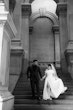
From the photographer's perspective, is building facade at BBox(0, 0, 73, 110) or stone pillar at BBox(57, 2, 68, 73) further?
stone pillar at BBox(57, 2, 68, 73)

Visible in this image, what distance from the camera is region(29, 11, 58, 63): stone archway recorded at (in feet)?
59.7

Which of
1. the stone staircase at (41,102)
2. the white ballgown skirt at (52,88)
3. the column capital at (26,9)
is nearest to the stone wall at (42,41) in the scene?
the column capital at (26,9)

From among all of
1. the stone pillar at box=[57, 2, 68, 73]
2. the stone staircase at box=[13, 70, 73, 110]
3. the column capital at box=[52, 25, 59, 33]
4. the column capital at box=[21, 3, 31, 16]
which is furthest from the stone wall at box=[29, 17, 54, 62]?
the stone staircase at box=[13, 70, 73, 110]

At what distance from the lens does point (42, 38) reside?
18.6m

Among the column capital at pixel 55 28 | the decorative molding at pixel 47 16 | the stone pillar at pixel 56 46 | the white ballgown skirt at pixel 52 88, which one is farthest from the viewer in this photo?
the decorative molding at pixel 47 16

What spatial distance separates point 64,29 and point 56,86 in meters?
7.93

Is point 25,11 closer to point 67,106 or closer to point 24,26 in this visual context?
point 24,26

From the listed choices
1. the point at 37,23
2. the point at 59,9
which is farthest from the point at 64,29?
the point at 37,23

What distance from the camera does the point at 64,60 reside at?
1440 cm

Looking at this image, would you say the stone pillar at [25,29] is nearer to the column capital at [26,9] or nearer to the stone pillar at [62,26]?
the column capital at [26,9]

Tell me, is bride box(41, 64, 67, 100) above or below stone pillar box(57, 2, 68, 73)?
below

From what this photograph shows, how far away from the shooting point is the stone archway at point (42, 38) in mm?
18198

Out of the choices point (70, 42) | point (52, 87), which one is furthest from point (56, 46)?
point (52, 87)

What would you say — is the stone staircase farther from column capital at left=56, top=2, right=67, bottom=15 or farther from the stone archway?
the stone archway
